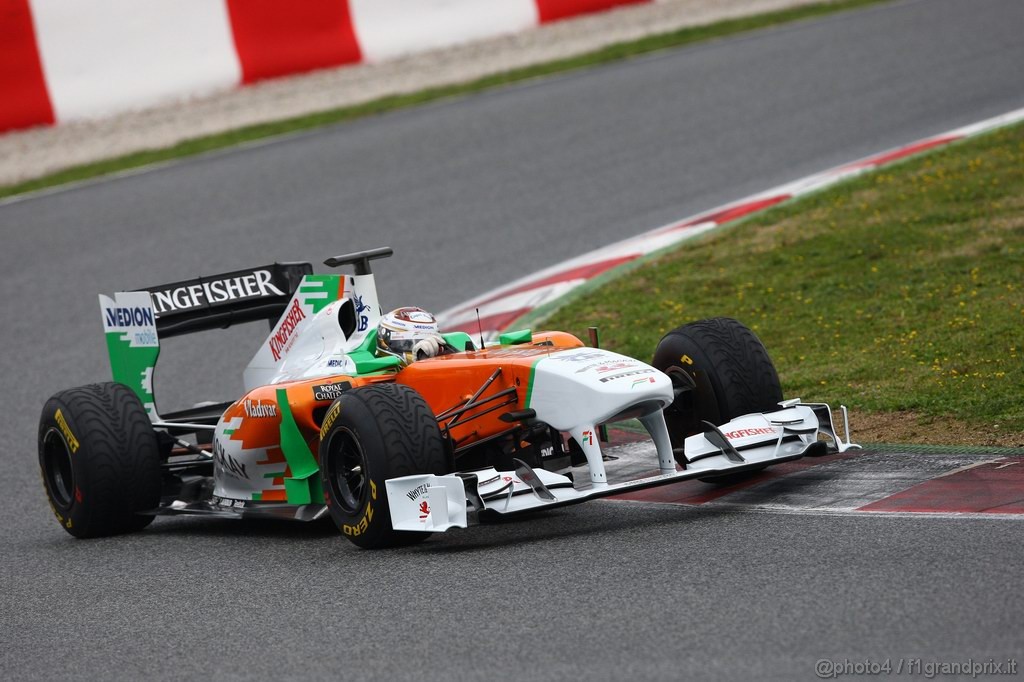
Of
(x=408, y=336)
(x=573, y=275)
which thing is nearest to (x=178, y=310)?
(x=408, y=336)

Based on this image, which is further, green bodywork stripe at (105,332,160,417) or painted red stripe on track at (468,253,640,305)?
painted red stripe on track at (468,253,640,305)

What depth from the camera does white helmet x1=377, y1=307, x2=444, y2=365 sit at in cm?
790

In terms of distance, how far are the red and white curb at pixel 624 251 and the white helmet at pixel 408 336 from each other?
121 inches

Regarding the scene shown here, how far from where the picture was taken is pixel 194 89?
1964 centimetres

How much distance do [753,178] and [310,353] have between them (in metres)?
7.37

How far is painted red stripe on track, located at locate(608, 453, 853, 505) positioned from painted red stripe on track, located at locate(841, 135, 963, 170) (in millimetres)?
6903

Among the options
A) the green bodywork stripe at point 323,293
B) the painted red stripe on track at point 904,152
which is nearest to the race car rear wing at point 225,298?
the green bodywork stripe at point 323,293

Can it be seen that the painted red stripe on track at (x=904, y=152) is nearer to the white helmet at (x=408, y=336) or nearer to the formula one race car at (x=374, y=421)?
the formula one race car at (x=374, y=421)

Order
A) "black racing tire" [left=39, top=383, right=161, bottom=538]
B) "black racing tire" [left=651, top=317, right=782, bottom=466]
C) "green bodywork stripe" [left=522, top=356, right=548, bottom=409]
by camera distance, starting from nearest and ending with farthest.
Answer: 1. "green bodywork stripe" [left=522, top=356, right=548, bottom=409]
2. "black racing tire" [left=651, top=317, right=782, bottom=466]
3. "black racing tire" [left=39, top=383, right=161, bottom=538]

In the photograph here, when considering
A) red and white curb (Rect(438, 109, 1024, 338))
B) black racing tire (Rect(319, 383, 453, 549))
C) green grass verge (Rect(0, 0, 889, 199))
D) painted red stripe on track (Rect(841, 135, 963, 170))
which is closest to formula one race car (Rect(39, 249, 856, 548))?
black racing tire (Rect(319, 383, 453, 549))

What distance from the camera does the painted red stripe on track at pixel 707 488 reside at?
24.8ft

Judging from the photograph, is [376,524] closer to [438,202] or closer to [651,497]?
[651,497]

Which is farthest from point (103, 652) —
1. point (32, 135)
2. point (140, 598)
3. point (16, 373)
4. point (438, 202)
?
point (32, 135)

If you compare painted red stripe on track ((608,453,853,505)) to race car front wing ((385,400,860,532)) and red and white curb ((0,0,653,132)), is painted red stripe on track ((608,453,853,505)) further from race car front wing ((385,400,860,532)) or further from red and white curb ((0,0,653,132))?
red and white curb ((0,0,653,132))
